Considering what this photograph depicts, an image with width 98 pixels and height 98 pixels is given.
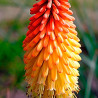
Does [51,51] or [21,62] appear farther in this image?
[21,62]

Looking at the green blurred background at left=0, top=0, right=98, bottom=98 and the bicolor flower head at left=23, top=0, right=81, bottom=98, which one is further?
the green blurred background at left=0, top=0, right=98, bottom=98

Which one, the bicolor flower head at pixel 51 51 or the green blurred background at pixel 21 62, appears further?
the green blurred background at pixel 21 62

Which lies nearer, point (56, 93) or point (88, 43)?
point (56, 93)

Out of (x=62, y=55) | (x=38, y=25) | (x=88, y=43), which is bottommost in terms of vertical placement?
(x=62, y=55)

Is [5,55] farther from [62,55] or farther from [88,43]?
[62,55]

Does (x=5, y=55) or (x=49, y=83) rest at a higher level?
(x=5, y=55)

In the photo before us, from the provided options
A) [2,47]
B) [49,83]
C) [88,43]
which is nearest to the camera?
[49,83]

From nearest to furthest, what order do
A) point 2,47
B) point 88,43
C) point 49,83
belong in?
point 49,83 → point 88,43 → point 2,47

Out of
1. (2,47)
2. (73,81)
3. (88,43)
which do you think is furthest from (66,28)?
(2,47)
